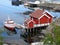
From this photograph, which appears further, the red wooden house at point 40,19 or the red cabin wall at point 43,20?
the red cabin wall at point 43,20

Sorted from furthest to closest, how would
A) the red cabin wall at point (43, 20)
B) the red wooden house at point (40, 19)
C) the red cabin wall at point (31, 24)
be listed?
the red cabin wall at point (43, 20), the red wooden house at point (40, 19), the red cabin wall at point (31, 24)

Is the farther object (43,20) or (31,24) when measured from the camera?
(43,20)

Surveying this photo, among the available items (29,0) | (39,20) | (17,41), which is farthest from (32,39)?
(29,0)

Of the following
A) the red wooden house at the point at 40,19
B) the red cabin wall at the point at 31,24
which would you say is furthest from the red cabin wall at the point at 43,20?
the red cabin wall at the point at 31,24

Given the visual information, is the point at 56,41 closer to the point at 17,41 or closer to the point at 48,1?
the point at 17,41

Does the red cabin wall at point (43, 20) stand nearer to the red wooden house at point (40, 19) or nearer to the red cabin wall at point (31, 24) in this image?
the red wooden house at point (40, 19)

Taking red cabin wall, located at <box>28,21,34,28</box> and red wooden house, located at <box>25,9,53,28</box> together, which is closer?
red cabin wall, located at <box>28,21,34,28</box>

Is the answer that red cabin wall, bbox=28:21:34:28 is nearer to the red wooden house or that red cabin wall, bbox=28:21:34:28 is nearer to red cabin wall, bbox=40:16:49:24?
the red wooden house

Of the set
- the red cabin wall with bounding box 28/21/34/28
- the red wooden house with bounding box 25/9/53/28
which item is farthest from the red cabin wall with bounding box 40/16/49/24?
the red cabin wall with bounding box 28/21/34/28

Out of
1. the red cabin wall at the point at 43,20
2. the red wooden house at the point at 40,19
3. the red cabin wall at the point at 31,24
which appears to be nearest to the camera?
the red cabin wall at the point at 31,24

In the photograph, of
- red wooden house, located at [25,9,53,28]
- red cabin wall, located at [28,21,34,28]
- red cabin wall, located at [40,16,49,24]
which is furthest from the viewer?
red cabin wall, located at [40,16,49,24]

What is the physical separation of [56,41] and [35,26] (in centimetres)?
1273

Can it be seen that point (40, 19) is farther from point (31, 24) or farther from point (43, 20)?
point (31, 24)

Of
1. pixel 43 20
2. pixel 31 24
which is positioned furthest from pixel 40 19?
pixel 31 24
